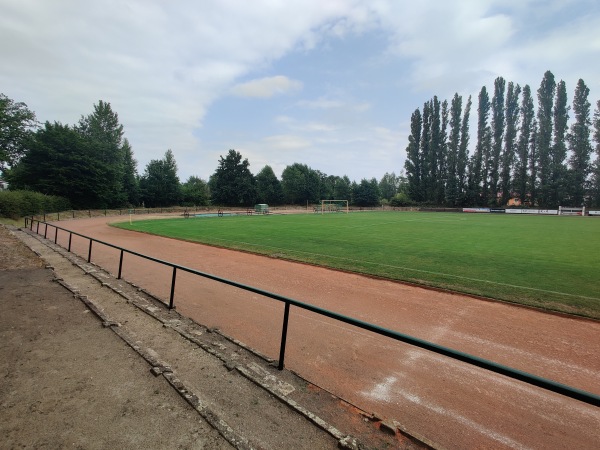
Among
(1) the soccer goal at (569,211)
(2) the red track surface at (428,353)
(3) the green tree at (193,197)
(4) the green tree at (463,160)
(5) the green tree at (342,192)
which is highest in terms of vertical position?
(4) the green tree at (463,160)

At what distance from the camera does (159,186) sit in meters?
60.4

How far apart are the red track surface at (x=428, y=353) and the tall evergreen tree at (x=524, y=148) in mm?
74853

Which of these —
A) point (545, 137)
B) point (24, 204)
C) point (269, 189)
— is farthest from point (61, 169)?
point (545, 137)

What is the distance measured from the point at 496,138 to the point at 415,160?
18.6m

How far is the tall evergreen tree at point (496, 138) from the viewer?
234 ft

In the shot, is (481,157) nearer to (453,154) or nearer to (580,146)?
(453,154)

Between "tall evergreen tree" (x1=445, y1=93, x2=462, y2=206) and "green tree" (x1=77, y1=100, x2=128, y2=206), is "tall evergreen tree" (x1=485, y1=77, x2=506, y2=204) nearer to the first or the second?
"tall evergreen tree" (x1=445, y1=93, x2=462, y2=206)

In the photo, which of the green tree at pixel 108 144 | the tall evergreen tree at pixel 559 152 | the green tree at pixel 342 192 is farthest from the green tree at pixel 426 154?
the green tree at pixel 108 144

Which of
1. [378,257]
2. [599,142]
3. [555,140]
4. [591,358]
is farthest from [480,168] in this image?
[591,358]

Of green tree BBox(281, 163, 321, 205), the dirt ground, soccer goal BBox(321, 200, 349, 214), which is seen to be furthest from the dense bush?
green tree BBox(281, 163, 321, 205)

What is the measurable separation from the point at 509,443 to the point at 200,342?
4365 millimetres

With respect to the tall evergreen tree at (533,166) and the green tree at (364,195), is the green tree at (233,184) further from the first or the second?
the tall evergreen tree at (533,166)

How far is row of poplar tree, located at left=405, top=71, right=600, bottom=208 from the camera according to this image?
62.6 meters

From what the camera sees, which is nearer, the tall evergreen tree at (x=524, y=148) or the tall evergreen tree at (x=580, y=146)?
Answer: the tall evergreen tree at (x=580, y=146)
